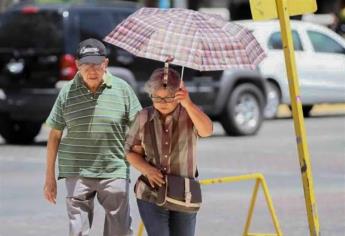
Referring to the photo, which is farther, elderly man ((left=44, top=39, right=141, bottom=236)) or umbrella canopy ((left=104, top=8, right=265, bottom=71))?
elderly man ((left=44, top=39, right=141, bottom=236))

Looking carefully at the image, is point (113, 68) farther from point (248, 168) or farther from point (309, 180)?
point (309, 180)

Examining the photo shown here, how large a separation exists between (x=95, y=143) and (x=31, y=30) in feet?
31.7

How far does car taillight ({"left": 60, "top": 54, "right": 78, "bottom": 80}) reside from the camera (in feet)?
50.5

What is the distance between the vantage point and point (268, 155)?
15086 millimetres

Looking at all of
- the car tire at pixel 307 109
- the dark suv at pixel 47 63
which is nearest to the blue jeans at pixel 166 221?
the dark suv at pixel 47 63

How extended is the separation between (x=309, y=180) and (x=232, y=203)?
381 cm

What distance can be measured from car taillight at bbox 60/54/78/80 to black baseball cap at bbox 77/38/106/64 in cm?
893

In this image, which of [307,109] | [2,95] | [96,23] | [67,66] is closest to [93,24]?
[96,23]

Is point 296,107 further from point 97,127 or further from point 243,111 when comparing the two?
point 243,111

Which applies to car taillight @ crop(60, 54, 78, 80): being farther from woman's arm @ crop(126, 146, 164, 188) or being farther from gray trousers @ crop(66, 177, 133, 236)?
woman's arm @ crop(126, 146, 164, 188)

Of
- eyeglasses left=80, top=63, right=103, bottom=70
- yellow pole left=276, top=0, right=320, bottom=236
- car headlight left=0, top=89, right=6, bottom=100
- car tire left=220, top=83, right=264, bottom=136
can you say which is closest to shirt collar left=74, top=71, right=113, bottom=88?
eyeglasses left=80, top=63, right=103, bottom=70

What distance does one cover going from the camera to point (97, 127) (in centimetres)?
655

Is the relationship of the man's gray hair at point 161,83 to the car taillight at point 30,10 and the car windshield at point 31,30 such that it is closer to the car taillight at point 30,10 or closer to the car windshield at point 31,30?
the car windshield at point 31,30

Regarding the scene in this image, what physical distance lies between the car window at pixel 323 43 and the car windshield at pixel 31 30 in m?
6.62
